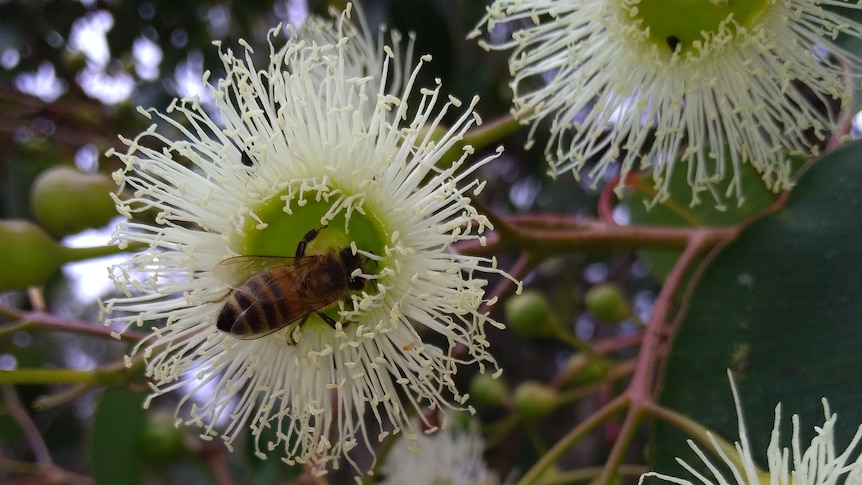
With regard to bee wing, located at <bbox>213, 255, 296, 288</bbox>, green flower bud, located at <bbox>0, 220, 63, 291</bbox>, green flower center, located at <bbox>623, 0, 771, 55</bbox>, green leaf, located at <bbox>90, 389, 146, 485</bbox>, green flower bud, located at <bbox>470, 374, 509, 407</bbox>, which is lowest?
green flower bud, located at <bbox>470, 374, 509, 407</bbox>

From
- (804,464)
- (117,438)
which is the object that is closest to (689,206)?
(804,464)

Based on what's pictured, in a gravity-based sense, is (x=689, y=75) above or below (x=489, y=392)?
above

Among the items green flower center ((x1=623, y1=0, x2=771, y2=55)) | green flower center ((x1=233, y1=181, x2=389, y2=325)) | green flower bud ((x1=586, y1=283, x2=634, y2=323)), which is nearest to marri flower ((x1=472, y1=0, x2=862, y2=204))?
green flower center ((x1=623, y1=0, x2=771, y2=55))

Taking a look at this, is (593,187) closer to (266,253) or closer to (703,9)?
(703,9)

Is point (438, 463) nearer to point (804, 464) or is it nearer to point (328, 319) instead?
point (328, 319)

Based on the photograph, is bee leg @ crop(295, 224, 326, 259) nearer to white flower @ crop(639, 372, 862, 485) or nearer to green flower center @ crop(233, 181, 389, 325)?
green flower center @ crop(233, 181, 389, 325)

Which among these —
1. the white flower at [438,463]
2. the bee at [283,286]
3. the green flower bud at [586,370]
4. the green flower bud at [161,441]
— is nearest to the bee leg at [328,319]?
the bee at [283,286]

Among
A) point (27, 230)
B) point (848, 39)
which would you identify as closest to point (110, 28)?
point (27, 230)
